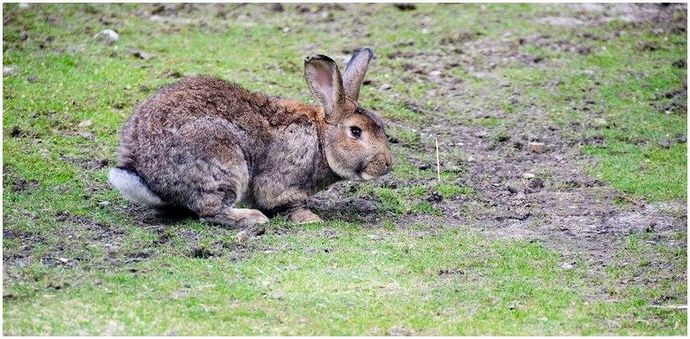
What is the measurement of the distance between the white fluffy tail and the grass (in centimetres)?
16

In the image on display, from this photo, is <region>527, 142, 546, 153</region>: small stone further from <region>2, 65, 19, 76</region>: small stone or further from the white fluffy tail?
<region>2, 65, 19, 76</region>: small stone

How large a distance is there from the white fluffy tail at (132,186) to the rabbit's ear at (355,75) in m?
1.55

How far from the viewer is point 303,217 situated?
8.36 meters

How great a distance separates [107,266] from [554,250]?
2.74 metres

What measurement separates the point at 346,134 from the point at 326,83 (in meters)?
0.37

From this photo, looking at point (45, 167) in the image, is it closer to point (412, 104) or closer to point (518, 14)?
point (412, 104)

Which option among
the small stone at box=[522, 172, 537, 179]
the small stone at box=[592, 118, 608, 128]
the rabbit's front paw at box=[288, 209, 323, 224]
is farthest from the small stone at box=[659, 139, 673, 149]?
the rabbit's front paw at box=[288, 209, 323, 224]

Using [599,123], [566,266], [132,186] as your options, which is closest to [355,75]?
[132,186]

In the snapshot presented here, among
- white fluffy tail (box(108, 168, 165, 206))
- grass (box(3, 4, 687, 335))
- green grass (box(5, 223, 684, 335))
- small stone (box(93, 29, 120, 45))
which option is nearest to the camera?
green grass (box(5, 223, 684, 335))

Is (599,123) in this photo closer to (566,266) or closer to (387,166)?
(387,166)

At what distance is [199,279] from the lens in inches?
265

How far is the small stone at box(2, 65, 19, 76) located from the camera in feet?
36.3

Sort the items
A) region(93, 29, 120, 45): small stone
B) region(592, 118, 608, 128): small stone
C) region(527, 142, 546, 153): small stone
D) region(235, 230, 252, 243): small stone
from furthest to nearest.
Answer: region(93, 29, 120, 45): small stone
region(592, 118, 608, 128): small stone
region(527, 142, 546, 153): small stone
region(235, 230, 252, 243): small stone

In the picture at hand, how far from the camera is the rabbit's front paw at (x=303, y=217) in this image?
833 cm
